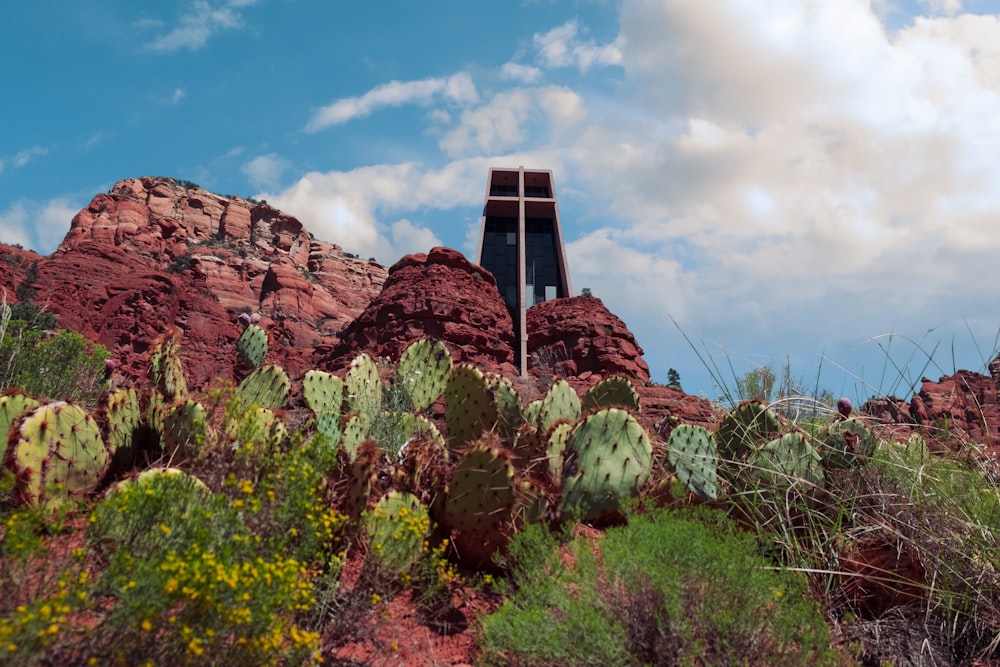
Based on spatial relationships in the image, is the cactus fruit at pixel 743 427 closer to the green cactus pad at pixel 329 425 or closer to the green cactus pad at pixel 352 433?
the green cactus pad at pixel 352 433

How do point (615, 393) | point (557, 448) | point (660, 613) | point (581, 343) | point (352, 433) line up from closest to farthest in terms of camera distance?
point (660, 613) < point (557, 448) < point (352, 433) < point (615, 393) < point (581, 343)

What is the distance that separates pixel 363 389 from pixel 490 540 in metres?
3.21

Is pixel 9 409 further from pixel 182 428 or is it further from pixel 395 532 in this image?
pixel 395 532

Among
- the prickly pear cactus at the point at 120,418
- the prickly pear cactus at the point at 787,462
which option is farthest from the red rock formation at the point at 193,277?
the prickly pear cactus at the point at 787,462

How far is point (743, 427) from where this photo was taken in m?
4.88

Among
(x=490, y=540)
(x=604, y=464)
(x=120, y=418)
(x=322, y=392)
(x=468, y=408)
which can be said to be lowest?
(x=490, y=540)

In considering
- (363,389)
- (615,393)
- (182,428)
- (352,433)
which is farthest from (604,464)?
(363,389)

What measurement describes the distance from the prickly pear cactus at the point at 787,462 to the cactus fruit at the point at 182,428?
343cm

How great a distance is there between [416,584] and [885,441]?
309 cm

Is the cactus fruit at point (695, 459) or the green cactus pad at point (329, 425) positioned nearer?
the cactus fruit at point (695, 459)

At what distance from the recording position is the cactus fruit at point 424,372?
753 cm

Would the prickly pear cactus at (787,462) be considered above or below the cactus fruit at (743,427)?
below

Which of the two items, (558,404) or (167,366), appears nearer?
(558,404)

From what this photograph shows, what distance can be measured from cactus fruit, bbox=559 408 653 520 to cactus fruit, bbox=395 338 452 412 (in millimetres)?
3267
